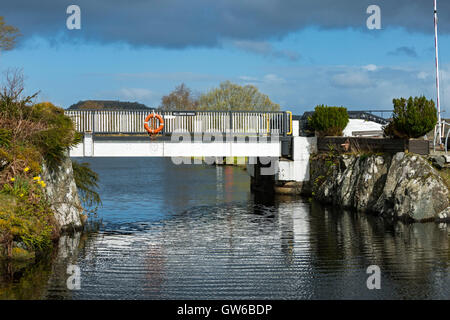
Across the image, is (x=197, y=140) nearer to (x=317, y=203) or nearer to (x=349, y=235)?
(x=317, y=203)

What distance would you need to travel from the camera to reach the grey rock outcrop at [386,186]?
25828mm

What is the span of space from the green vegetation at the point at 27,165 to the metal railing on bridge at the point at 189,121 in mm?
10031

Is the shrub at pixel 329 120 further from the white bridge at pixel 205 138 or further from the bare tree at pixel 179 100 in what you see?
the bare tree at pixel 179 100

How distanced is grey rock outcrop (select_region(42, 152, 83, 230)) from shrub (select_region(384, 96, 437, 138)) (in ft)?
51.8

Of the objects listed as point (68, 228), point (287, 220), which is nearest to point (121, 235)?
point (68, 228)

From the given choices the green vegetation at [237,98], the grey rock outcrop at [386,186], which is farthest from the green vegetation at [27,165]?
the green vegetation at [237,98]

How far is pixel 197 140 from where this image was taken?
35.0 metres

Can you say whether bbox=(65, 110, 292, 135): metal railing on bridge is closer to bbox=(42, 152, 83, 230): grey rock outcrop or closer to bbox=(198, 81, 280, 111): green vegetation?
bbox=(42, 152, 83, 230): grey rock outcrop

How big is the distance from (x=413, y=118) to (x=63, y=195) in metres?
16.8

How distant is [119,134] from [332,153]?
12783 mm

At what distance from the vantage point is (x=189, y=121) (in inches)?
1409

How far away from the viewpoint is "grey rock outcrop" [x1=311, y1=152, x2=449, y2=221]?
2583 cm

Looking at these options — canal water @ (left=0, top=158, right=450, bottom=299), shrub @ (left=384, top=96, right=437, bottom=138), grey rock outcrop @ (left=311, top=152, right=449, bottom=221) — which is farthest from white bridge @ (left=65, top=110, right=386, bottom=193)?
shrub @ (left=384, top=96, right=437, bottom=138)

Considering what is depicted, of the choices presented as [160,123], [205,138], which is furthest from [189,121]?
[160,123]
